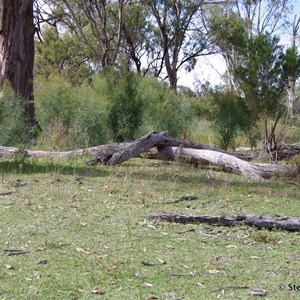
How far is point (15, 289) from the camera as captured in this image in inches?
124

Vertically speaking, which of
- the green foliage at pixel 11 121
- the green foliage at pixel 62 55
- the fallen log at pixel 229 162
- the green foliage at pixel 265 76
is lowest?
the fallen log at pixel 229 162

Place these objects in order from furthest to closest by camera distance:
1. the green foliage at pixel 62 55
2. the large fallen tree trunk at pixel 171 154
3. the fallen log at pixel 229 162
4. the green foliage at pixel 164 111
A: the green foliage at pixel 62 55 → the green foliage at pixel 164 111 → the large fallen tree trunk at pixel 171 154 → the fallen log at pixel 229 162

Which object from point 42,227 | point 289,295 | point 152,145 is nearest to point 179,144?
point 152,145

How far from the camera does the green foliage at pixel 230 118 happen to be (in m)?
13.8

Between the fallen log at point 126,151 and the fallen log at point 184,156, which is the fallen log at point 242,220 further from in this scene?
the fallen log at point 126,151

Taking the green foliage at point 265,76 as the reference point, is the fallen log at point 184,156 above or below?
below

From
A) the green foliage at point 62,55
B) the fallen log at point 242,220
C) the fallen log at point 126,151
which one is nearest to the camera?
the fallen log at point 242,220

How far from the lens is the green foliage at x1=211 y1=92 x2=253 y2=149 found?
13797 millimetres

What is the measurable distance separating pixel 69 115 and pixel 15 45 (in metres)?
2.62

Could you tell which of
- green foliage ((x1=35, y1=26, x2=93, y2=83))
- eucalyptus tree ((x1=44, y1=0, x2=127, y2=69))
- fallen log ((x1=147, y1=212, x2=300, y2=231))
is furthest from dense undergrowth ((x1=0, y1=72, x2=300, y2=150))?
green foliage ((x1=35, y1=26, x2=93, y2=83))

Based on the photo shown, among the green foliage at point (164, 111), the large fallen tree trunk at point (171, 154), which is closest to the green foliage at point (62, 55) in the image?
the green foliage at point (164, 111)

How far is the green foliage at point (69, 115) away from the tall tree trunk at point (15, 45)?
17.8 inches

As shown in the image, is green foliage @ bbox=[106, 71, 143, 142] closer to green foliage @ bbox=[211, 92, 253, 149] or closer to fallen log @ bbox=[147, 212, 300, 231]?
green foliage @ bbox=[211, 92, 253, 149]

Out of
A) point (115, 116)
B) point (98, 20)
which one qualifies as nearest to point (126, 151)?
point (115, 116)
